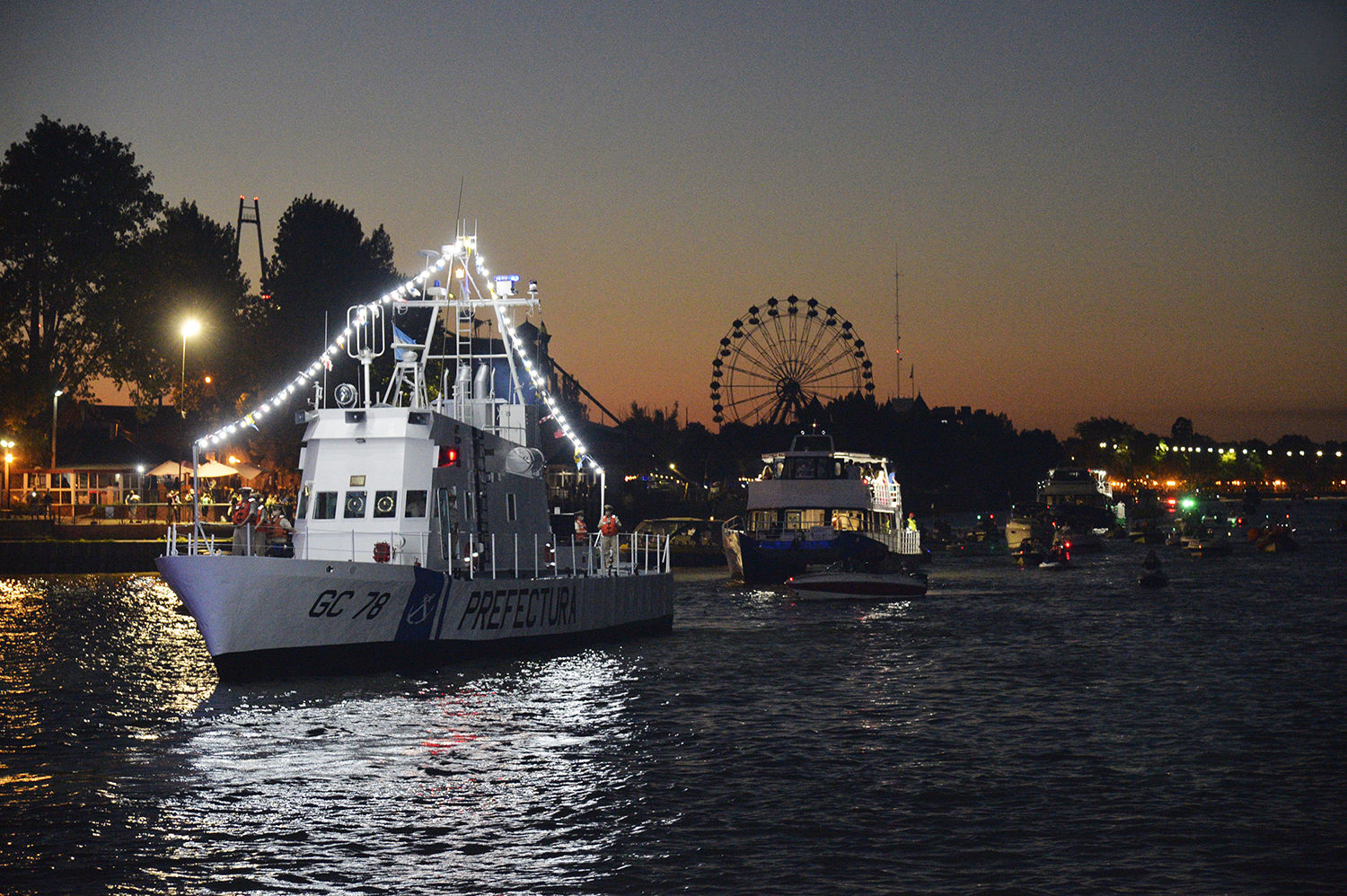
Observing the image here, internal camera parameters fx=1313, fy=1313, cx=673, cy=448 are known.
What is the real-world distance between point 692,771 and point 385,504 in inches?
484

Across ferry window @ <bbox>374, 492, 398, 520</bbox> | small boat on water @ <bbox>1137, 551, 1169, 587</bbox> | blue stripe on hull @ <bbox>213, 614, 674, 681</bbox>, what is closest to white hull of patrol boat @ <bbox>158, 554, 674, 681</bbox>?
blue stripe on hull @ <bbox>213, 614, 674, 681</bbox>

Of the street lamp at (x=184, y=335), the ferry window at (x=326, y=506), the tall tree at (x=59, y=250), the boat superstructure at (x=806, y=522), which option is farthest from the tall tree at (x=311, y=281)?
the ferry window at (x=326, y=506)

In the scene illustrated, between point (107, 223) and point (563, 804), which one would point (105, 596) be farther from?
point (563, 804)

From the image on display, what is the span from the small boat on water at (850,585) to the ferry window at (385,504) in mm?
25708

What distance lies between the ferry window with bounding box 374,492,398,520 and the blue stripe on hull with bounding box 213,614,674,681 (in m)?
3.13

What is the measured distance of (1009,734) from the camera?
23.0 meters

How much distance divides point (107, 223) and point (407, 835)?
67.0 meters

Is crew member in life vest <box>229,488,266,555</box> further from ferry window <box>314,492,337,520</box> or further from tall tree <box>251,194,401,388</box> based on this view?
tall tree <box>251,194,401,388</box>

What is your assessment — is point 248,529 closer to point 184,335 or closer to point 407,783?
point 407,783

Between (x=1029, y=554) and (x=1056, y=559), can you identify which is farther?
(x=1029, y=554)

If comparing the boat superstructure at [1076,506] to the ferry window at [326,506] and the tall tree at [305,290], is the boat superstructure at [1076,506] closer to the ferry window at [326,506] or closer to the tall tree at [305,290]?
the tall tree at [305,290]

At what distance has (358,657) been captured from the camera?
1065 inches

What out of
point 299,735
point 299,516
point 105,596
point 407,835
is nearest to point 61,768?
point 299,735

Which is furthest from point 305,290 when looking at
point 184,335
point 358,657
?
point 358,657
